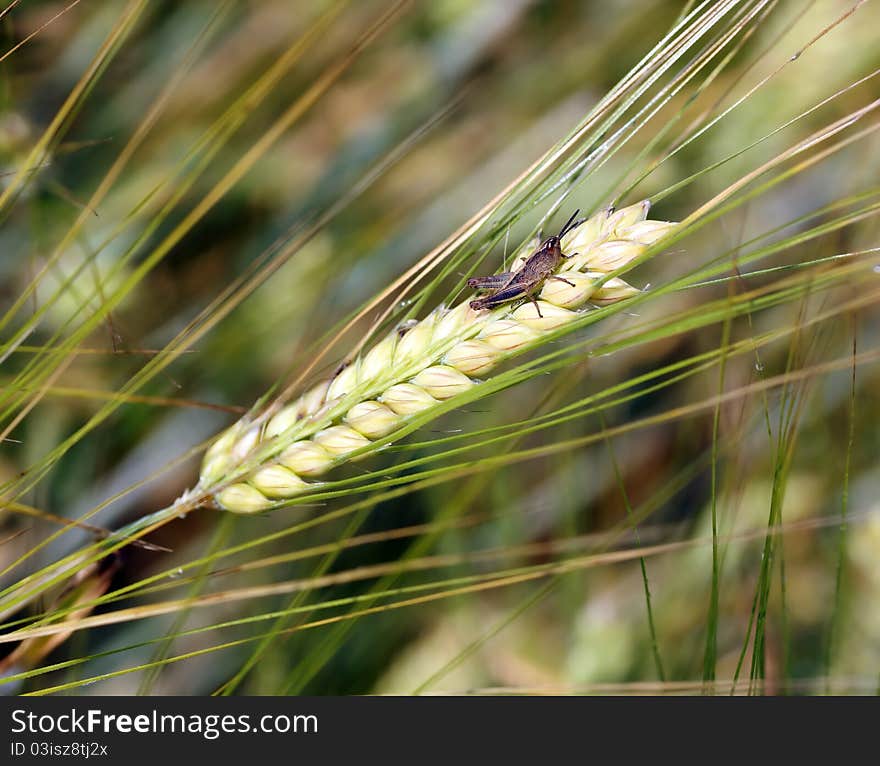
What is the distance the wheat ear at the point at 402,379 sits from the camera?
1.21ft

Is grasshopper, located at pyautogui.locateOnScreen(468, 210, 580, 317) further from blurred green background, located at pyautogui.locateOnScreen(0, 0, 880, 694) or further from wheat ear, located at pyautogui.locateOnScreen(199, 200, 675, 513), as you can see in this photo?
blurred green background, located at pyautogui.locateOnScreen(0, 0, 880, 694)

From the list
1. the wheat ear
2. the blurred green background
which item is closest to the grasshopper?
the wheat ear

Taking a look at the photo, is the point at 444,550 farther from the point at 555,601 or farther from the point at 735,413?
the point at 735,413

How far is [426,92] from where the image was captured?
80cm

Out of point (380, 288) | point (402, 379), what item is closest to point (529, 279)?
point (402, 379)

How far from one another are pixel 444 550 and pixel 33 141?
599 mm

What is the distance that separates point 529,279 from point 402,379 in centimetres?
9

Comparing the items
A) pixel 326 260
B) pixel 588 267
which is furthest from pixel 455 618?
pixel 588 267

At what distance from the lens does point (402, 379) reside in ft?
1.25

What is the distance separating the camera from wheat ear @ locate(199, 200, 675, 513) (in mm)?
369

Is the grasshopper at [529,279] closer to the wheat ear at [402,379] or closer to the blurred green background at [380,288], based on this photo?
the wheat ear at [402,379]

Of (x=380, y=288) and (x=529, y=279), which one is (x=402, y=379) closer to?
(x=529, y=279)

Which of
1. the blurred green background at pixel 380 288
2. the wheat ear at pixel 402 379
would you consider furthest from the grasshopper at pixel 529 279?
the blurred green background at pixel 380 288

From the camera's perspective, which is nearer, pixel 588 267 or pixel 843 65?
pixel 588 267
